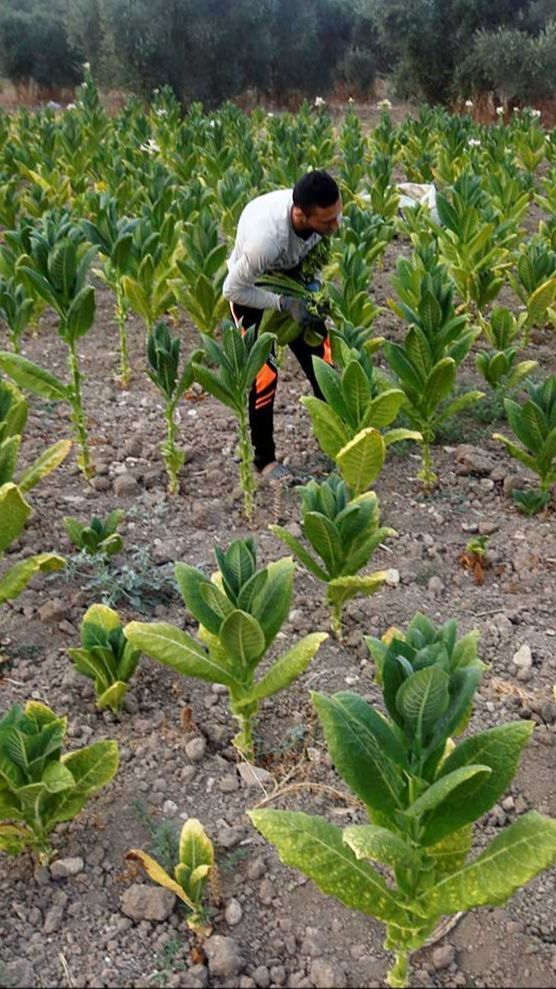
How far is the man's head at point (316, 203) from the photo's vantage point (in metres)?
4.42

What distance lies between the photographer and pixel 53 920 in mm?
2639

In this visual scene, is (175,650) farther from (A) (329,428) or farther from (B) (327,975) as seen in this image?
(A) (329,428)

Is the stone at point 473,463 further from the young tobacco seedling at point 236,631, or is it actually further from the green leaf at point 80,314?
the young tobacco seedling at point 236,631

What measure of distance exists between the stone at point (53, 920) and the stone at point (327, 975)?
0.66 meters

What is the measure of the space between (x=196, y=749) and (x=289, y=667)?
0.51 m

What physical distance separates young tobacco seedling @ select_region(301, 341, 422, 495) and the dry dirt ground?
418 mm

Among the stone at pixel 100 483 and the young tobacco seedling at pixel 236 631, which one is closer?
the young tobacco seedling at pixel 236 631

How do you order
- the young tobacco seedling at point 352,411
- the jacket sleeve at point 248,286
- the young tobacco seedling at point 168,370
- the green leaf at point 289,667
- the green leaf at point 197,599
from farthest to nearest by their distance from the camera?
1. the jacket sleeve at point 248,286
2. the young tobacco seedling at point 168,370
3. the young tobacco seedling at point 352,411
4. the green leaf at point 197,599
5. the green leaf at point 289,667

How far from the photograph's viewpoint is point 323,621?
393cm

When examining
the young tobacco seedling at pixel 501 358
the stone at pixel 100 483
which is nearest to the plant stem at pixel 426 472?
the young tobacco seedling at pixel 501 358

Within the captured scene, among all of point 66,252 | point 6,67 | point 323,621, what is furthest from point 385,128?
point 6,67

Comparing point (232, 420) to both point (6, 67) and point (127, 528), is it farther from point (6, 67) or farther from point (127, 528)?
point (6, 67)

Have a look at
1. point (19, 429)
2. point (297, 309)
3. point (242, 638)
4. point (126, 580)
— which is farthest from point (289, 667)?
point (297, 309)

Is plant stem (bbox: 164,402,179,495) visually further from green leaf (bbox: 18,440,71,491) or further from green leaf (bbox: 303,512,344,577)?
green leaf (bbox: 303,512,344,577)
